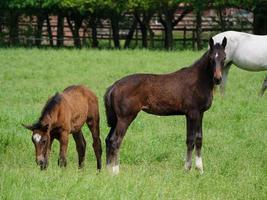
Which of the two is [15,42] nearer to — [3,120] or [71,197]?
[3,120]

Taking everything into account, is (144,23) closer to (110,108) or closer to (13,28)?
(13,28)

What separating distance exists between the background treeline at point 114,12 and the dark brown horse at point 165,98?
25.8 metres

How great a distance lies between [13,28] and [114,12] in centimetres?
629

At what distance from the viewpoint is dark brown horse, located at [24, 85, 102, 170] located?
8602mm

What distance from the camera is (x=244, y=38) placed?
18453 mm

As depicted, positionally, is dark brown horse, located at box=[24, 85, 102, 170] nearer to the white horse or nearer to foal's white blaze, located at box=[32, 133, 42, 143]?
foal's white blaze, located at box=[32, 133, 42, 143]

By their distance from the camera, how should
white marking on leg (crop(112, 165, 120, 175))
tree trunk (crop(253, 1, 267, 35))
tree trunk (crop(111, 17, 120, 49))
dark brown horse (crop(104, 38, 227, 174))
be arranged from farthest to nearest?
tree trunk (crop(111, 17, 120, 49)) < tree trunk (crop(253, 1, 267, 35)) < dark brown horse (crop(104, 38, 227, 174)) < white marking on leg (crop(112, 165, 120, 175))

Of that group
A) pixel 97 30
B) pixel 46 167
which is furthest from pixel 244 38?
pixel 97 30

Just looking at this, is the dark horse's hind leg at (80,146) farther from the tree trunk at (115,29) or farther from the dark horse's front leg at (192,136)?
the tree trunk at (115,29)

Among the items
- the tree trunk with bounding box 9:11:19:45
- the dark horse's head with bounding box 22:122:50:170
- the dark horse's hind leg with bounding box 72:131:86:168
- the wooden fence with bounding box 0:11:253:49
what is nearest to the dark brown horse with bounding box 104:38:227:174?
the dark horse's hind leg with bounding box 72:131:86:168

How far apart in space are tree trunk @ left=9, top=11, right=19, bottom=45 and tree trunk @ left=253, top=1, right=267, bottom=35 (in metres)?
13.9

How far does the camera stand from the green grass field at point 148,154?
24.1 feet

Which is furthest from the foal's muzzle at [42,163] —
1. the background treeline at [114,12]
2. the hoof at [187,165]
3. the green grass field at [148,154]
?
the background treeline at [114,12]

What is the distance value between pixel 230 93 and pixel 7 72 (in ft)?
26.2
